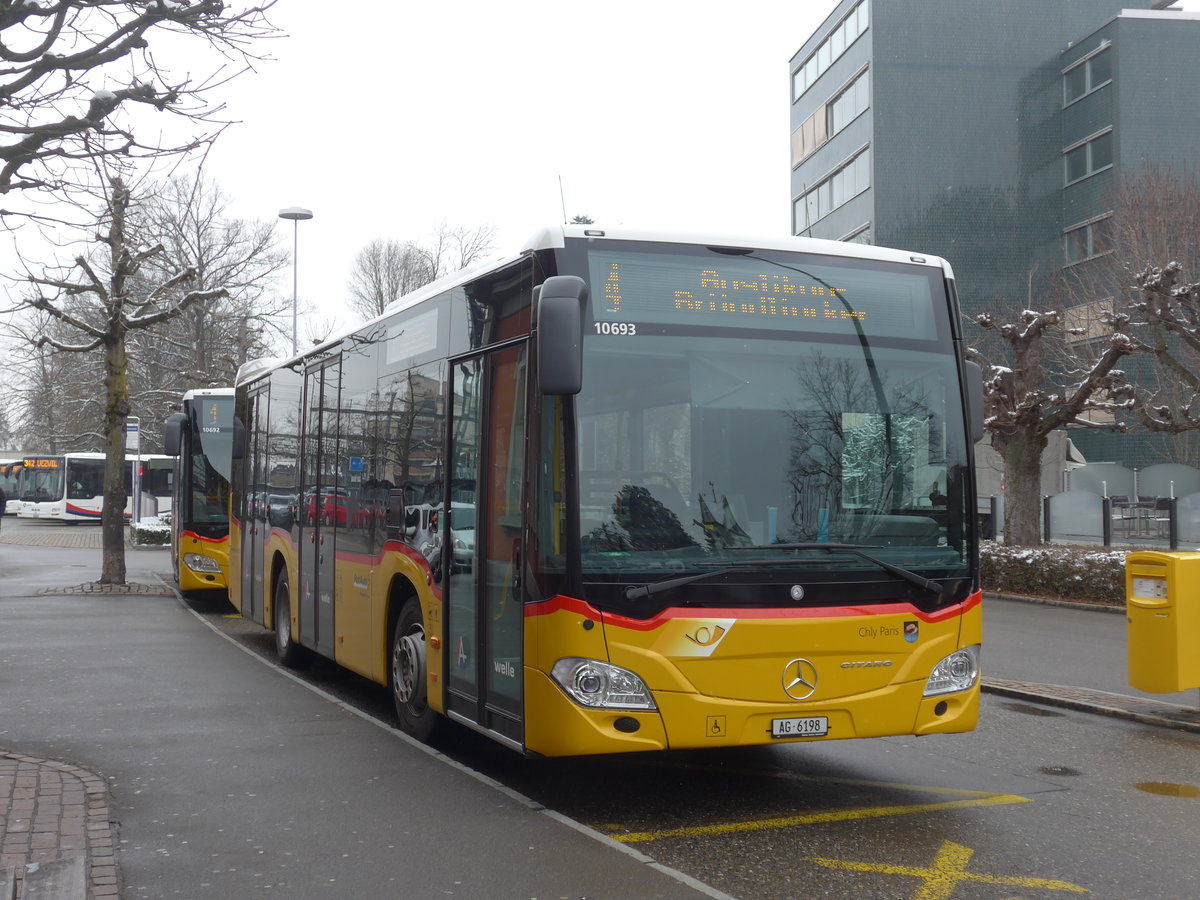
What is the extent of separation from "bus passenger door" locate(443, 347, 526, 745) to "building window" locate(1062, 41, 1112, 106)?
41.0m

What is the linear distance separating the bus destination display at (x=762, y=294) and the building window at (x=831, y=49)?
4211 centimetres


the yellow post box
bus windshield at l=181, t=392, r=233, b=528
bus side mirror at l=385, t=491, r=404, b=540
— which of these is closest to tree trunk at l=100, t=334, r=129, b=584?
bus windshield at l=181, t=392, r=233, b=528

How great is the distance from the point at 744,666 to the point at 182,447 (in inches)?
586

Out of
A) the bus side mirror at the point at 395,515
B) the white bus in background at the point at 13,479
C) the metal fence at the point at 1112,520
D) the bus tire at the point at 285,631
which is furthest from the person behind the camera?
the white bus in background at the point at 13,479

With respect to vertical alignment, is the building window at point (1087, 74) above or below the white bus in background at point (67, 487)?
above

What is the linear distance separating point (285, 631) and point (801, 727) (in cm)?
710

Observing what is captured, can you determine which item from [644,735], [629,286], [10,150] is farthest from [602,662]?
[10,150]

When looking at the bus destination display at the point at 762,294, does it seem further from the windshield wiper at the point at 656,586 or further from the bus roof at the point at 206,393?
the bus roof at the point at 206,393

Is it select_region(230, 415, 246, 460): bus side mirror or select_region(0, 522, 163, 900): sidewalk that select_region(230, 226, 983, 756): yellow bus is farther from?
select_region(230, 415, 246, 460): bus side mirror

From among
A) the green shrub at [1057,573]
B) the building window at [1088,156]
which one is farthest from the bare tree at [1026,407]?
the building window at [1088,156]

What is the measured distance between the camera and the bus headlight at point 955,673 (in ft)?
22.4

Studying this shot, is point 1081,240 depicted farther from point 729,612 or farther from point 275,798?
point 275,798

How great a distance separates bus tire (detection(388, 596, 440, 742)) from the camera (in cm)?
822

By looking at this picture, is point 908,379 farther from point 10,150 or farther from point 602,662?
point 10,150
